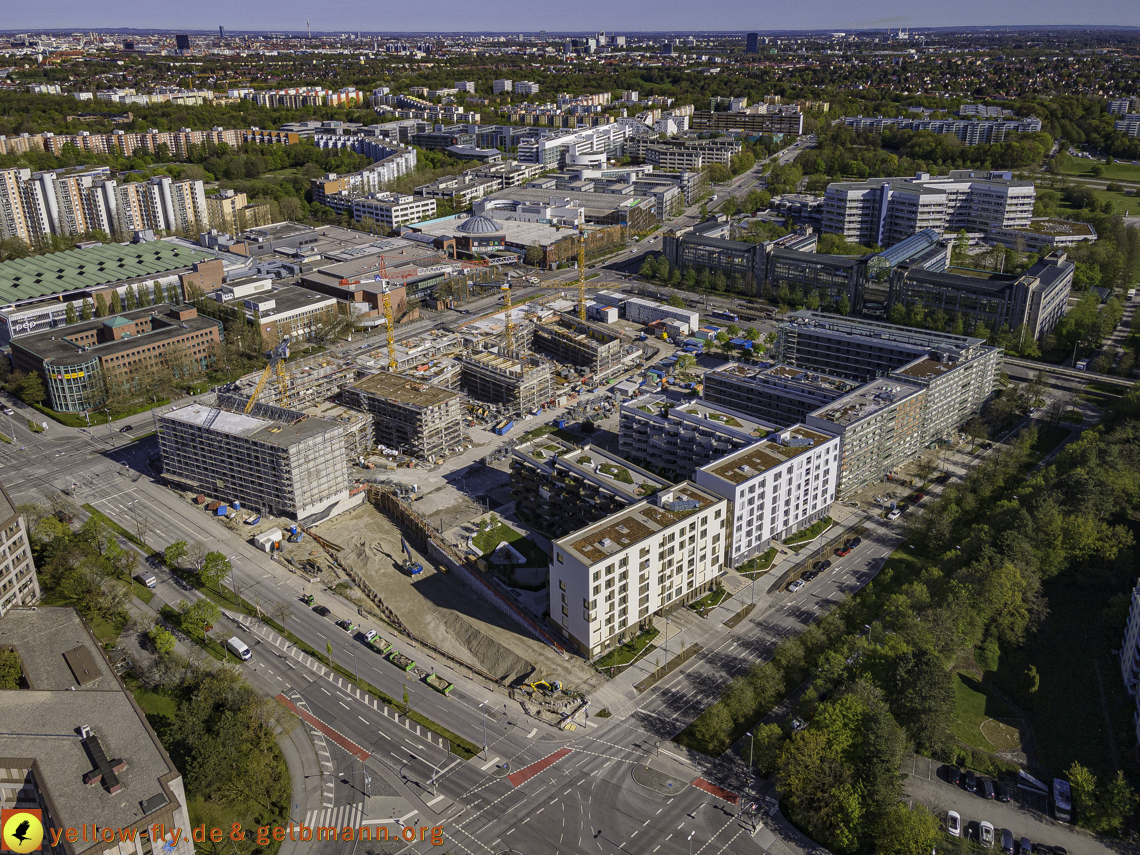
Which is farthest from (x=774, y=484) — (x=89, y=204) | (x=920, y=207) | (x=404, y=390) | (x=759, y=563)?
(x=89, y=204)

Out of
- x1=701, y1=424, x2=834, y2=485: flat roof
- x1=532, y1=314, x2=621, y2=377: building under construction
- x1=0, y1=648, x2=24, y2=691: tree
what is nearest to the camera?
x1=0, y1=648, x2=24, y2=691: tree

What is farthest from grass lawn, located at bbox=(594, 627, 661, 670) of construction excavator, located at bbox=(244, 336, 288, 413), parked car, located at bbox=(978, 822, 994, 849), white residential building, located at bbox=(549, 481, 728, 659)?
construction excavator, located at bbox=(244, 336, 288, 413)

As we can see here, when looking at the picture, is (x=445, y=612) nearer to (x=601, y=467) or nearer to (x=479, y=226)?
(x=601, y=467)

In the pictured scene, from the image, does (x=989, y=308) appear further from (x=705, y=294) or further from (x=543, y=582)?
(x=543, y=582)

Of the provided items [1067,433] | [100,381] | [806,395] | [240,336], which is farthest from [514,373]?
[1067,433]

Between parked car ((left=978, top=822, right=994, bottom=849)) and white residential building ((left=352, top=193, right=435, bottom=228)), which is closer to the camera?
parked car ((left=978, top=822, right=994, bottom=849))

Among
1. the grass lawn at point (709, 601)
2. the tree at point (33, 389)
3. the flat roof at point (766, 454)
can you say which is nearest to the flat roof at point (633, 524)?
the flat roof at point (766, 454)

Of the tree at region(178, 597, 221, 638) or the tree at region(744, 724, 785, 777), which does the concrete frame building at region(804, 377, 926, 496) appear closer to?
the tree at region(744, 724, 785, 777)
